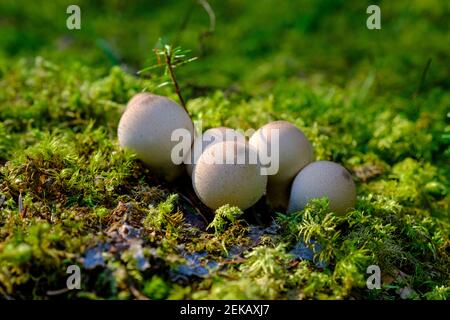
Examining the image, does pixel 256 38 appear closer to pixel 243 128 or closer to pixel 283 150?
pixel 243 128

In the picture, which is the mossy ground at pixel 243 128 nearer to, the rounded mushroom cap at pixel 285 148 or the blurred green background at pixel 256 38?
the blurred green background at pixel 256 38

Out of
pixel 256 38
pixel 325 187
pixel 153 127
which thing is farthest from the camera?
pixel 256 38

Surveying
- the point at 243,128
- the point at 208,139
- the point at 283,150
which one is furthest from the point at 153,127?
the point at 243,128

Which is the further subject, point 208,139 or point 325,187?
point 208,139

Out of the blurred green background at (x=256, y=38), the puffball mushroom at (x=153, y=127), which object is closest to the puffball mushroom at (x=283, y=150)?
the puffball mushroom at (x=153, y=127)

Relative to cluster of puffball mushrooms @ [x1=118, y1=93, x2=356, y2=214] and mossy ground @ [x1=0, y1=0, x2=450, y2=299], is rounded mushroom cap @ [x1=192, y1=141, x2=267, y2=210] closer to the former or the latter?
cluster of puffball mushrooms @ [x1=118, y1=93, x2=356, y2=214]

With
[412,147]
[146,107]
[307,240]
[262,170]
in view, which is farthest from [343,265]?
[412,147]
